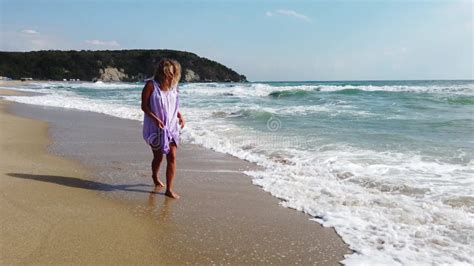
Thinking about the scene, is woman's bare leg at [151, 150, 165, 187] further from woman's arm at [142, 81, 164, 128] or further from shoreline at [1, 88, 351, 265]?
woman's arm at [142, 81, 164, 128]

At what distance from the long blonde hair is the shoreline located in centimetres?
128

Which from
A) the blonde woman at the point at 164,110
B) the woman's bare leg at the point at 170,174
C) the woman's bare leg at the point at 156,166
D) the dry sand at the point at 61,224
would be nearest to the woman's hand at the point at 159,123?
the blonde woman at the point at 164,110

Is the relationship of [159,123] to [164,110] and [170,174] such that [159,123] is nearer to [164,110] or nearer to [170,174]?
[164,110]

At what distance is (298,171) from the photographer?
6.27m

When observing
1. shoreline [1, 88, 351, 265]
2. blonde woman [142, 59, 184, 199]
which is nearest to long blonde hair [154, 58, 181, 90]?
blonde woman [142, 59, 184, 199]

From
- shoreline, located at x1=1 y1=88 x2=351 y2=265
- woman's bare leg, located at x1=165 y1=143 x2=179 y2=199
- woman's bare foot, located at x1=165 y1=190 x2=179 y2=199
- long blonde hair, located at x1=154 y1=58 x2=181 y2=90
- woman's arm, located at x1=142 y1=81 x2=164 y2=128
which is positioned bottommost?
shoreline, located at x1=1 y1=88 x2=351 y2=265

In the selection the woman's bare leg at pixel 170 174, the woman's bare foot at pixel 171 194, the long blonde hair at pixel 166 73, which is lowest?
the woman's bare foot at pixel 171 194

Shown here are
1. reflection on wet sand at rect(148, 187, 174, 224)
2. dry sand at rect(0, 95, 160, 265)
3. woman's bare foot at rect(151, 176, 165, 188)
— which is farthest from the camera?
woman's bare foot at rect(151, 176, 165, 188)

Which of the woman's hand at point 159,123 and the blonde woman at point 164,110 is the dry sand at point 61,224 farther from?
the woman's hand at point 159,123

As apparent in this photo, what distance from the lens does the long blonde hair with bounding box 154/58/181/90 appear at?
4.60 meters

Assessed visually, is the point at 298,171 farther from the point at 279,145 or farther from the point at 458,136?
the point at 458,136

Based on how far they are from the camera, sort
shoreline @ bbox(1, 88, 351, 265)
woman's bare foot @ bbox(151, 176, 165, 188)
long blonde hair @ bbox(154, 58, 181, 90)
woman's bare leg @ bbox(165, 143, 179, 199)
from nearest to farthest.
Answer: shoreline @ bbox(1, 88, 351, 265)
long blonde hair @ bbox(154, 58, 181, 90)
woman's bare leg @ bbox(165, 143, 179, 199)
woman's bare foot @ bbox(151, 176, 165, 188)

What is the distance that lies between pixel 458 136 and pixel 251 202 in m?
7.62

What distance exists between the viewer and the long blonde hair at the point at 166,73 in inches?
181
